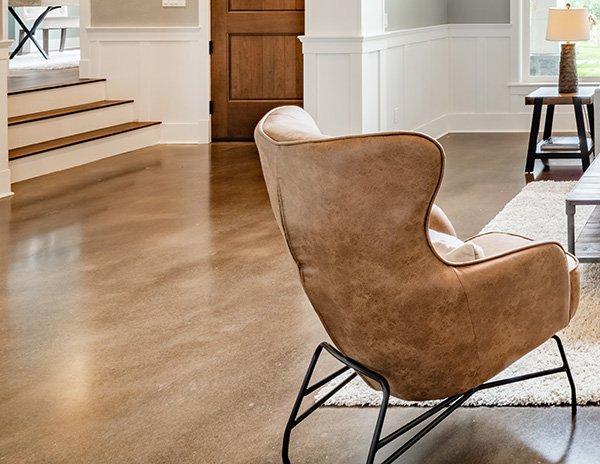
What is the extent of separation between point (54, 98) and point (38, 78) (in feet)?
2.74

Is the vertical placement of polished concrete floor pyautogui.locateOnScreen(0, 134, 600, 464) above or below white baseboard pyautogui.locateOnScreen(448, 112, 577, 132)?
below

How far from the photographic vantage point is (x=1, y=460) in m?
2.16

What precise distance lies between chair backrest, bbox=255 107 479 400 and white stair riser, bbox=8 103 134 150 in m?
4.64

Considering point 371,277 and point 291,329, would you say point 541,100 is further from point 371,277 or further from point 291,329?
point 371,277

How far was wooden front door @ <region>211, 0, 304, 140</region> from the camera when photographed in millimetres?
7598

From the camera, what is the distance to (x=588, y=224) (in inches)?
149

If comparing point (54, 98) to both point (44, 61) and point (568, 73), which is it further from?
point (568, 73)

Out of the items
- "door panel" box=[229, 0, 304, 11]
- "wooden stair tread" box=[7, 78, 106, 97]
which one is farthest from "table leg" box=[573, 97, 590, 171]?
"wooden stair tread" box=[7, 78, 106, 97]

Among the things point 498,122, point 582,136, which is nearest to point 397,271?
point 582,136

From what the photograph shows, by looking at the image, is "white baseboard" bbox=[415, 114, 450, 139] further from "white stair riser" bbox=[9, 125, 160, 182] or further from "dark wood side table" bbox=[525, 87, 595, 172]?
"white stair riser" bbox=[9, 125, 160, 182]

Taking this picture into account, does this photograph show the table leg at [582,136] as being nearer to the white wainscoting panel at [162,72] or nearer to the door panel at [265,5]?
the door panel at [265,5]

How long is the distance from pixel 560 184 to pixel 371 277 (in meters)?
3.90

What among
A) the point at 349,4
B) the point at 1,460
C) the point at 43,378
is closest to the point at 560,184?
the point at 349,4

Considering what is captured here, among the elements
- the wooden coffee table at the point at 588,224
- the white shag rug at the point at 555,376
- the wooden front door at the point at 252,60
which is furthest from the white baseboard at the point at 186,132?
the white shag rug at the point at 555,376
